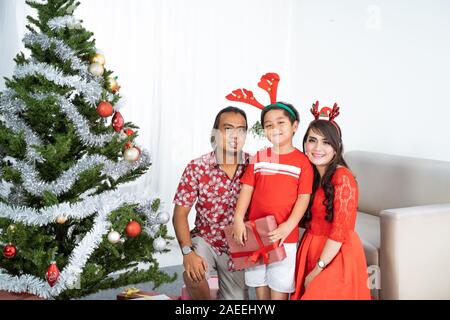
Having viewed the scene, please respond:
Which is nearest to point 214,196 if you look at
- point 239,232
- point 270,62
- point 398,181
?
point 239,232

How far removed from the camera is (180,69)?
4508mm

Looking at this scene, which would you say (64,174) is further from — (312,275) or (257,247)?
(312,275)

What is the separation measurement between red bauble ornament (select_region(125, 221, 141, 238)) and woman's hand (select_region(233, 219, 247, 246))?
38 cm

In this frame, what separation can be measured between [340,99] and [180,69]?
4.49ft

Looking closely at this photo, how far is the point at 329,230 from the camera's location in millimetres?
2225

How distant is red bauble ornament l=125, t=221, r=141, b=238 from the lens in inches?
79.0

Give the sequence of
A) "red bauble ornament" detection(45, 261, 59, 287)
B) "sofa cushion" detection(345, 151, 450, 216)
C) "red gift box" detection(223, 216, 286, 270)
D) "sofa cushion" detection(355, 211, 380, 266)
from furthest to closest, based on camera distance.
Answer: "sofa cushion" detection(345, 151, 450, 216) → "sofa cushion" detection(355, 211, 380, 266) → "red gift box" detection(223, 216, 286, 270) → "red bauble ornament" detection(45, 261, 59, 287)

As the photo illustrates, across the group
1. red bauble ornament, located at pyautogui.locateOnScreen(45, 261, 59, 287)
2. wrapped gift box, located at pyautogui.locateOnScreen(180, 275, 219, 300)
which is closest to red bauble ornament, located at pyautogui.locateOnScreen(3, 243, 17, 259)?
red bauble ornament, located at pyautogui.locateOnScreen(45, 261, 59, 287)

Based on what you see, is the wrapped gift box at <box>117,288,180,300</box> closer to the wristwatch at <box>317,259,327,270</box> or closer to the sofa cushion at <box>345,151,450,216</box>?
the wristwatch at <box>317,259,327,270</box>

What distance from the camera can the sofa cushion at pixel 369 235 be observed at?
2598 millimetres

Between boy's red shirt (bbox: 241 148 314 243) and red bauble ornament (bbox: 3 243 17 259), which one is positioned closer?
red bauble ornament (bbox: 3 243 17 259)

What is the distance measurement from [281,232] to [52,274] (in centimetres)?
85

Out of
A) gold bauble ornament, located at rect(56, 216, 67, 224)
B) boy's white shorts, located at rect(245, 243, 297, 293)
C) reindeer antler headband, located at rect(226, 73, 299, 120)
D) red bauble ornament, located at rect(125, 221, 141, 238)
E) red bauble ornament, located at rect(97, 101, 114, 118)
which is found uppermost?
reindeer antler headband, located at rect(226, 73, 299, 120)
